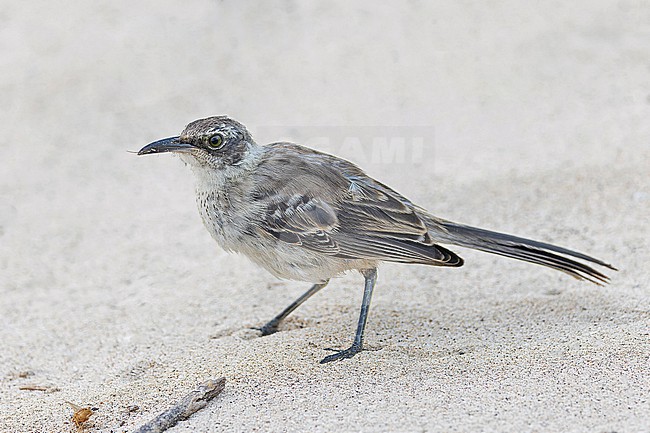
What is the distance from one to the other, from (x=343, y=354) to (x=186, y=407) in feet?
3.28

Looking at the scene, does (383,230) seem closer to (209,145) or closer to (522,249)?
(522,249)

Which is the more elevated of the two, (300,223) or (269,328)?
(300,223)

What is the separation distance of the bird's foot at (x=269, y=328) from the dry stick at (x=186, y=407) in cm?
104

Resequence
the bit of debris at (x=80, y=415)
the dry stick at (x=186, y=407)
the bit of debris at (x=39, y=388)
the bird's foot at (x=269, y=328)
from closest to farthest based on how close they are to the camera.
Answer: the dry stick at (x=186, y=407), the bit of debris at (x=80, y=415), the bit of debris at (x=39, y=388), the bird's foot at (x=269, y=328)

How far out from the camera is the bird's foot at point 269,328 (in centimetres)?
506

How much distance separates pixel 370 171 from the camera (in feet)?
24.7

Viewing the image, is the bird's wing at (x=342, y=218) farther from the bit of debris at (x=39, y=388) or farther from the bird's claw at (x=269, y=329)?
the bit of debris at (x=39, y=388)

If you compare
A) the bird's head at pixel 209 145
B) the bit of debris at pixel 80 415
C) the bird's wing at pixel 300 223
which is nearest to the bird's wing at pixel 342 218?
the bird's wing at pixel 300 223

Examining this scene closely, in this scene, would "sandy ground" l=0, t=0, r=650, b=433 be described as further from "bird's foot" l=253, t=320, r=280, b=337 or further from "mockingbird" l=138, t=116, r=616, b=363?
"mockingbird" l=138, t=116, r=616, b=363

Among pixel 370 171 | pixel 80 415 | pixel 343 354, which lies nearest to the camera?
pixel 80 415

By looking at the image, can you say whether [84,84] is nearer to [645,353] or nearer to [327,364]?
[327,364]

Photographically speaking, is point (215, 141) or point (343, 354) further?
point (215, 141)

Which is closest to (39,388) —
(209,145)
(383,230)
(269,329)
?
(269,329)

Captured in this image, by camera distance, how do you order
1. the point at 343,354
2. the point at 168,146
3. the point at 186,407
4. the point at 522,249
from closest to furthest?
the point at 186,407 < the point at 343,354 < the point at 168,146 < the point at 522,249
